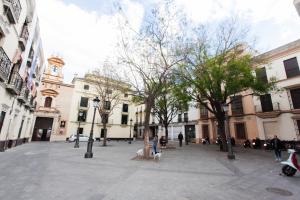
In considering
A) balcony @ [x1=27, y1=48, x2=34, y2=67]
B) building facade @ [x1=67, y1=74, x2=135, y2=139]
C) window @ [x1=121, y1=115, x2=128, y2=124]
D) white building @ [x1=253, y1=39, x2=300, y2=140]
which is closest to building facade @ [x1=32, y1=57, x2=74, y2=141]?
building facade @ [x1=67, y1=74, x2=135, y2=139]

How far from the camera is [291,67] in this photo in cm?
1716

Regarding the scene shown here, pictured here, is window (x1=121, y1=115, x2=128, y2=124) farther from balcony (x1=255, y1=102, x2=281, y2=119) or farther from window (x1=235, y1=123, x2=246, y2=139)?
balcony (x1=255, y1=102, x2=281, y2=119)

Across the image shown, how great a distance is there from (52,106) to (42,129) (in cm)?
457

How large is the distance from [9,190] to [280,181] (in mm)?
8943

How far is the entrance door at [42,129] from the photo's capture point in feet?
97.2

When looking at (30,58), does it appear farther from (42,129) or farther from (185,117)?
(185,117)

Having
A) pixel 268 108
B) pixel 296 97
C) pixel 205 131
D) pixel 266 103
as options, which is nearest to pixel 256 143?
pixel 268 108

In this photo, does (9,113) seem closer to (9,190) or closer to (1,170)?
(1,170)

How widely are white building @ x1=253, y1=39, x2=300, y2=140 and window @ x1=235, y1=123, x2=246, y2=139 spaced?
206 cm

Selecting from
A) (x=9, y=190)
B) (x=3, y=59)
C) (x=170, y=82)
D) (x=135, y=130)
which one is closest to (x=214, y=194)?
(x=9, y=190)

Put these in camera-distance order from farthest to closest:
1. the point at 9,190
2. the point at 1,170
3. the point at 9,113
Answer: the point at 9,113 < the point at 1,170 < the point at 9,190

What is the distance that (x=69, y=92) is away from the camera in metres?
33.8

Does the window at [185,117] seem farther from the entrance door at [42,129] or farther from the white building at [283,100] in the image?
the entrance door at [42,129]

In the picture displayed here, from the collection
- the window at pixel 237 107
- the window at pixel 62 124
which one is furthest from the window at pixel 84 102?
the window at pixel 237 107
